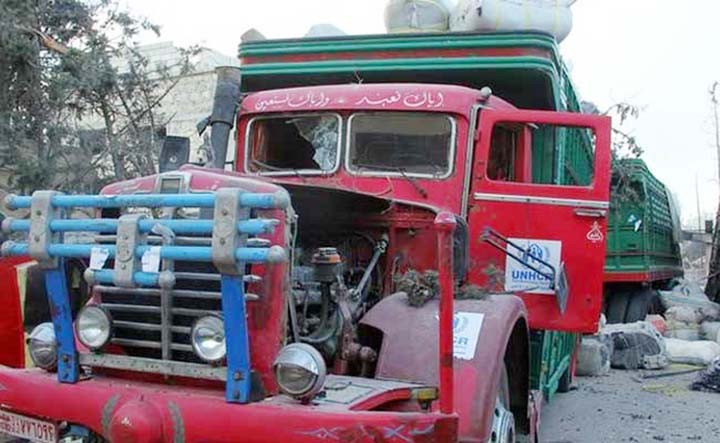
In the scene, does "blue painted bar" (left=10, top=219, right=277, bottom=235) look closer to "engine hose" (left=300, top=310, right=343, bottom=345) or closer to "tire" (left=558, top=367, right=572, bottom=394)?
"engine hose" (left=300, top=310, right=343, bottom=345)

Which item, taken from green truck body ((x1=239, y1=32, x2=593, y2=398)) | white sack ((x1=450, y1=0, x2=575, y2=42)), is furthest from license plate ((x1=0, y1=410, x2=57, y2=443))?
white sack ((x1=450, y1=0, x2=575, y2=42))

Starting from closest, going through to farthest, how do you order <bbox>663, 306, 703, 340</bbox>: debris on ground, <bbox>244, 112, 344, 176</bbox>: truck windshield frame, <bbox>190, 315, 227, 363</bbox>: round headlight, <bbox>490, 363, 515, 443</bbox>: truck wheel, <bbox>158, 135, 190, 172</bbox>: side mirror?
<bbox>190, 315, 227, 363</bbox>: round headlight → <bbox>490, 363, 515, 443</bbox>: truck wheel → <bbox>158, 135, 190, 172</bbox>: side mirror → <bbox>244, 112, 344, 176</bbox>: truck windshield frame → <bbox>663, 306, 703, 340</bbox>: debris on ground

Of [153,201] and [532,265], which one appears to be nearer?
[153,201]

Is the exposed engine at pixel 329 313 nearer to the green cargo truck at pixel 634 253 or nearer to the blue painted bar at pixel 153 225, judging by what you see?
the blue painted bar at pixel 153 225

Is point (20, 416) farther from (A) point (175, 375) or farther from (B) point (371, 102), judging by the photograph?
(B) point (371, 102)

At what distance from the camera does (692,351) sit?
1052 centimetres

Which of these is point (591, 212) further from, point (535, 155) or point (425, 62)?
point (425, 62)

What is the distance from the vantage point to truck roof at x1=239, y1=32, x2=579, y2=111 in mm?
5477

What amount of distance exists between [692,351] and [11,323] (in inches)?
334

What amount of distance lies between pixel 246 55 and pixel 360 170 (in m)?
1.94

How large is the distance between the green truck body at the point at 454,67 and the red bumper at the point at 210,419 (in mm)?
2955

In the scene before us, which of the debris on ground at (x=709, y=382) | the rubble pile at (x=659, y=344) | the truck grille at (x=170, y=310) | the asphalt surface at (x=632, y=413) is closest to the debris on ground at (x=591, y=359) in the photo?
the rubble pile at (x=659, y=344)

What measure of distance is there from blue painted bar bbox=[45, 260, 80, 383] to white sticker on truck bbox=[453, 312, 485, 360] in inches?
59.1

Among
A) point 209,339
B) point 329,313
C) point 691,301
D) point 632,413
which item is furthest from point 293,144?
point 691,301
